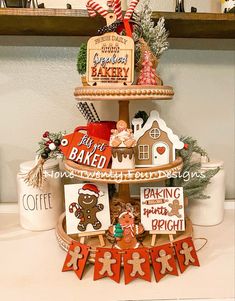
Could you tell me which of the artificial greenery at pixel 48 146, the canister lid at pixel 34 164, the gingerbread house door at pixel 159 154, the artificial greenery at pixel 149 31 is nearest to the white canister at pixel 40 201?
the canister lid at pixel 34 164

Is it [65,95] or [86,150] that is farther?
[65,95]

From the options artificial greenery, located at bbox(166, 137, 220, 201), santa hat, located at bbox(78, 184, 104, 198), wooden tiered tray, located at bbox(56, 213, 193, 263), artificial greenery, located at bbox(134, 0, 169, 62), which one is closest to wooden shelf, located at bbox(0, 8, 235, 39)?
artificial greenery, located at bbox(134, 0, 169, 62)

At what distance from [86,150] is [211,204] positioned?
45cm

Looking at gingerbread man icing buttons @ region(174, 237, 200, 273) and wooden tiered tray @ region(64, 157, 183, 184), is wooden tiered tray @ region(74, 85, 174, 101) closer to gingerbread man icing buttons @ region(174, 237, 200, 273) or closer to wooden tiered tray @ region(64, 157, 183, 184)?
wooden tiered tray @ region(64, 157, 183, 184)

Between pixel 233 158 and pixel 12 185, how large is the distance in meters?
0.78

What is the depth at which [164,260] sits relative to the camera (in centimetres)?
74

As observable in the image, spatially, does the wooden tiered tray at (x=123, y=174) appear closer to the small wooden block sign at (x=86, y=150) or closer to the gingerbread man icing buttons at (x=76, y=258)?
the small wooden block sign at (x=86, y=150)

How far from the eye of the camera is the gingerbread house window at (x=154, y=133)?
797 millimetres

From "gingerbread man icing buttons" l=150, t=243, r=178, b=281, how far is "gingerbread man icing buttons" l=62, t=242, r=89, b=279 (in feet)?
0.50

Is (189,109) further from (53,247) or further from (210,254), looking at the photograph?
(53,247)

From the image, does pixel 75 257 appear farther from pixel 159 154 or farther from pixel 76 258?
pixel 159 154

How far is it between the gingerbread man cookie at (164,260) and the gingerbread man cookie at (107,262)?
0.10 metres

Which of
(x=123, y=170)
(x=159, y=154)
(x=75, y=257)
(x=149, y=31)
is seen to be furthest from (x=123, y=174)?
(x=149, y=31)

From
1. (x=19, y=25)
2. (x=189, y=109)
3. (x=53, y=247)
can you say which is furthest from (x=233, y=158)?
(x=19, y=25)
